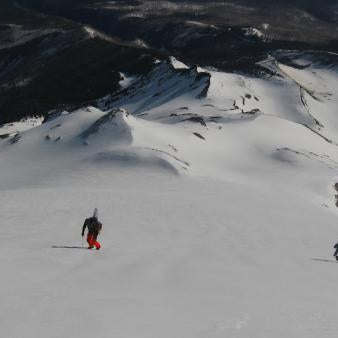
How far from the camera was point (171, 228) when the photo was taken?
75.5ft

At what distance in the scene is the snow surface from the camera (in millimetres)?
10641

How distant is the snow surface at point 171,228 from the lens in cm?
1064

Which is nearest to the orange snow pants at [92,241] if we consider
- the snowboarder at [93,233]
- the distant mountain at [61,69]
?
the snowboarder at [93,233]

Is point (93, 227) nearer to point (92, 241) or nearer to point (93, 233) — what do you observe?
point (93, 233)

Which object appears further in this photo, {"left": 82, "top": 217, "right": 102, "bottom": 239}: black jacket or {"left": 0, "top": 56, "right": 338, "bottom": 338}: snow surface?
{"left": 82, "top": 217, "right": 102, "bottom": 239}: black jacket

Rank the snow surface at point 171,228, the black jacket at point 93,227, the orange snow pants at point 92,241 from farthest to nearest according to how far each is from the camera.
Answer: the black jacket at point 93,227
the orange snow pants at point 92,241
the snow surface at point 171,228

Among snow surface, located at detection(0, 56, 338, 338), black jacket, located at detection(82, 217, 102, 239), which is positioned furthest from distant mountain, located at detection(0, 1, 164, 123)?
black jacket, located at detection(82, 217, 102, 239)

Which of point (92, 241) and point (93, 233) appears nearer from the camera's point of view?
point (92, 241)

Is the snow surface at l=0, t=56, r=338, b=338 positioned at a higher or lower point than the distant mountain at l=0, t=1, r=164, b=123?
higher

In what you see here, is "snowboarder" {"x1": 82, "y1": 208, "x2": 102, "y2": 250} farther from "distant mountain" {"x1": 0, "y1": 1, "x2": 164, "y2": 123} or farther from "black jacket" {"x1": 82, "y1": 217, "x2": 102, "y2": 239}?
"distant mountain" {"x1": 0, "y1": 1, "x2": 164, "y2": 123}

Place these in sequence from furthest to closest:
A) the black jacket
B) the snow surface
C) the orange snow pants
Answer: the black jacket → the orange snow pants → the snow surface

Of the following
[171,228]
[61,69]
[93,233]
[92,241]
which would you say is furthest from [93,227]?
[61,69]

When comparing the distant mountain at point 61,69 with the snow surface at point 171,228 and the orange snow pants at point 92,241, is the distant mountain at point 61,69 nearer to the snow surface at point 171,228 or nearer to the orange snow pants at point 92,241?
the snow surface at point 171,228

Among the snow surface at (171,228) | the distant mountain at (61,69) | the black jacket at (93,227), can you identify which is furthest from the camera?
the distant mountain at (61,69)
